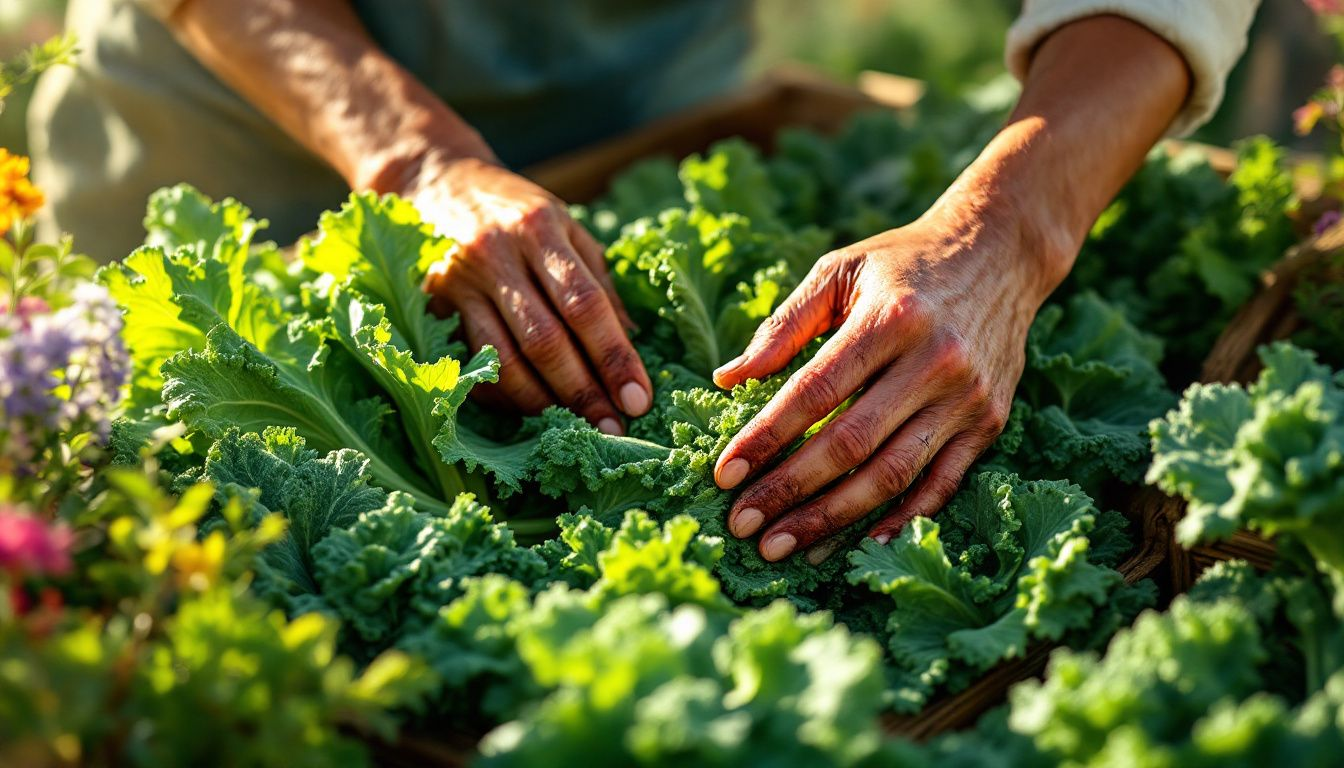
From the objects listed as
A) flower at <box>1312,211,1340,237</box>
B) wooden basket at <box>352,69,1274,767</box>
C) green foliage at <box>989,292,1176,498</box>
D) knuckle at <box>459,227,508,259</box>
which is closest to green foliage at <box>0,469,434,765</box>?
knuckle at <box>459,227,508,259</box>

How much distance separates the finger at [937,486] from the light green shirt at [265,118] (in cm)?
209

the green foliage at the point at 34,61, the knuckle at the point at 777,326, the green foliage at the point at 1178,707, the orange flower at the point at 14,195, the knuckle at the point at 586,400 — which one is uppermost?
the green foliage at the point at 34,61

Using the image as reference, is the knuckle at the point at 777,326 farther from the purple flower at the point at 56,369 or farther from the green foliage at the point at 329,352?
the purple flower at the point at 56,369

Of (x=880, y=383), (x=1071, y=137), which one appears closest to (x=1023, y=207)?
(x=1071, y=137)

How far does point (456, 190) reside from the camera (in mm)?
2514

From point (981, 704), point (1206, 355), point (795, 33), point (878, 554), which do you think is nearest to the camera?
point (981, 704)

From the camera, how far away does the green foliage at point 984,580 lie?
1769 millimetres

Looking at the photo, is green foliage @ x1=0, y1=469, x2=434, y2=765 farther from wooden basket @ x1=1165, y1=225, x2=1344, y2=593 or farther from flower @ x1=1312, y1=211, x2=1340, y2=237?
flower @ x1=1312, y1=211, x2=1340, y2=237

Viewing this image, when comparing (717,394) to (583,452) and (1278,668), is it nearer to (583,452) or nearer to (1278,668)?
(583,452)

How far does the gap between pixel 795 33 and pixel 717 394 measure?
771cm

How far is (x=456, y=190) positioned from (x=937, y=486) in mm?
1227

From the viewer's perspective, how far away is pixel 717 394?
2133mm

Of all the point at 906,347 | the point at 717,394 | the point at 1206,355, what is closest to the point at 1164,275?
the point at 1206,355

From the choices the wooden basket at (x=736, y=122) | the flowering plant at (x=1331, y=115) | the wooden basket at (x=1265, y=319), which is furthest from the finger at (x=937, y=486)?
the wooden basket at (x=736, y=122)
